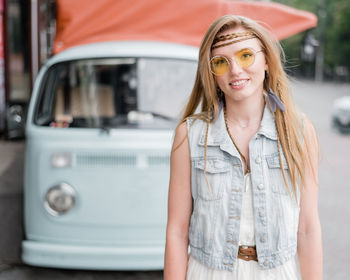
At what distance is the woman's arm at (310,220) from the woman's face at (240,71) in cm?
A: 25

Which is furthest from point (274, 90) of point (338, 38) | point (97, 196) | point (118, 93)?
point (338, 38)

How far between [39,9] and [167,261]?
20.0 feet

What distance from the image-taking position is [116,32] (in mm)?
5090

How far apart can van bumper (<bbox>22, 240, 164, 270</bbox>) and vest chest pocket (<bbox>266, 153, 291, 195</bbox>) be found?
2185mm

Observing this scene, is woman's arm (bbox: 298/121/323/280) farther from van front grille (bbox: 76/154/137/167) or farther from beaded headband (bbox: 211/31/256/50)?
van front grille (bbox: 76/154/137/167)

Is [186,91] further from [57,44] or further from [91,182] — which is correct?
[57,44]

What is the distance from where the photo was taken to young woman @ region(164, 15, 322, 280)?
1.72 metres

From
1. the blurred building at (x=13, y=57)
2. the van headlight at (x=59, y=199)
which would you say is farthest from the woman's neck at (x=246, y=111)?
the blurred building at (x=13, y=57)

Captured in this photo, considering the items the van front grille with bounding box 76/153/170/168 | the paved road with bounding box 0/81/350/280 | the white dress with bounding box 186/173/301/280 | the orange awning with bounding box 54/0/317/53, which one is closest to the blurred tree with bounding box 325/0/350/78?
the paved road with bounding box 0/81/350/280

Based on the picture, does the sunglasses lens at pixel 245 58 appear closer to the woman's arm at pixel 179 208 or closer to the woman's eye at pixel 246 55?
the woman's eye at pixel 246 55

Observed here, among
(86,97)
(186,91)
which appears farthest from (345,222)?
(86,97)

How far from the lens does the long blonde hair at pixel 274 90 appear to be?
1729 mm

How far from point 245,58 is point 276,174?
0.41m

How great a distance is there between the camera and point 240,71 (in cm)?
175
